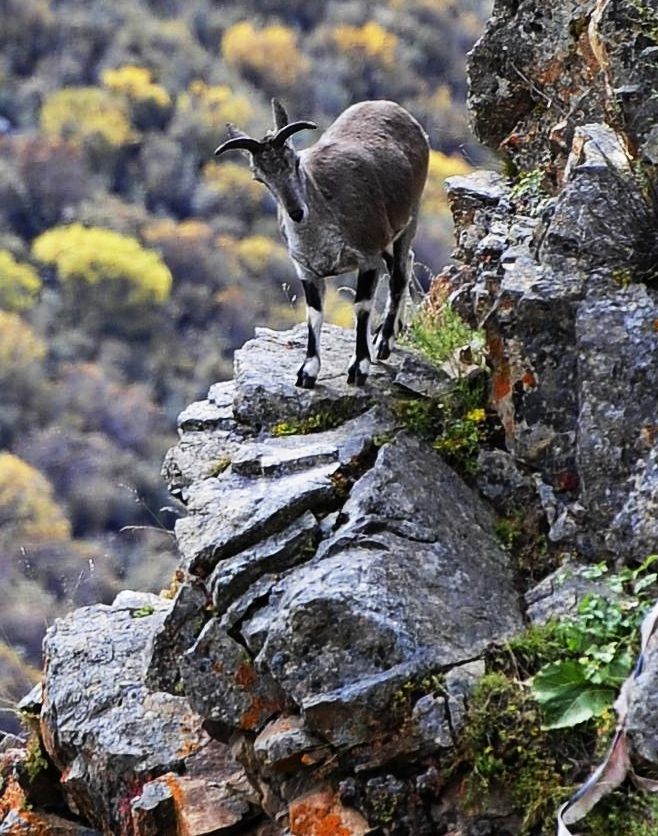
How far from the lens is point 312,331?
26.2ft

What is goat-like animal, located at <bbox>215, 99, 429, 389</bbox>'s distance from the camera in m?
7.42

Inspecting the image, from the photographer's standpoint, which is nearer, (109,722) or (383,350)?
(109,722)

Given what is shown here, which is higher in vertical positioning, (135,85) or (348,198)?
(348,198)

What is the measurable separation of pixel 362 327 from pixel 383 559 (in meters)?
2.18

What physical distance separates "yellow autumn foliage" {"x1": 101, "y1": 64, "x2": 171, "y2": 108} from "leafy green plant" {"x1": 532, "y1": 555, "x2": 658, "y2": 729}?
27690 millimetres

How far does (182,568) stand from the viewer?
23.1 feet

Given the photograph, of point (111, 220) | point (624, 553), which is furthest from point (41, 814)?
point (111, 220)

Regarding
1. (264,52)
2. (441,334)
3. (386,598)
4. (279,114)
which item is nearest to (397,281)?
(441,334)

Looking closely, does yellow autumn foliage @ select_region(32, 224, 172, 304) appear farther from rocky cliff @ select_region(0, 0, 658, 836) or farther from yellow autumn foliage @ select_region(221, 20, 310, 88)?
rocky cliff @ select_region(0, 0, 658, 836)

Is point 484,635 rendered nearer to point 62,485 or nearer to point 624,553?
point 624,553

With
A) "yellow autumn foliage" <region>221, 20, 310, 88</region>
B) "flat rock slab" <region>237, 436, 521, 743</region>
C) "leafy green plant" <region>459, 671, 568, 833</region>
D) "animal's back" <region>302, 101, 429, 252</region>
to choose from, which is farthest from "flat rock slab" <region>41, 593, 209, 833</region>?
"yellow autumn foliage" <region>221, 20, 310, 88</region>

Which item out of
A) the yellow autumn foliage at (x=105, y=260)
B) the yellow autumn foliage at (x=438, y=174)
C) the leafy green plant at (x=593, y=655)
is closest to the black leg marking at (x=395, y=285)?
the leafy green plant at (x=593, y=655)

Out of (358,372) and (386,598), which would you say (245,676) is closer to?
(386,598)

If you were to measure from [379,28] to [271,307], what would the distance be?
41.3 ft
